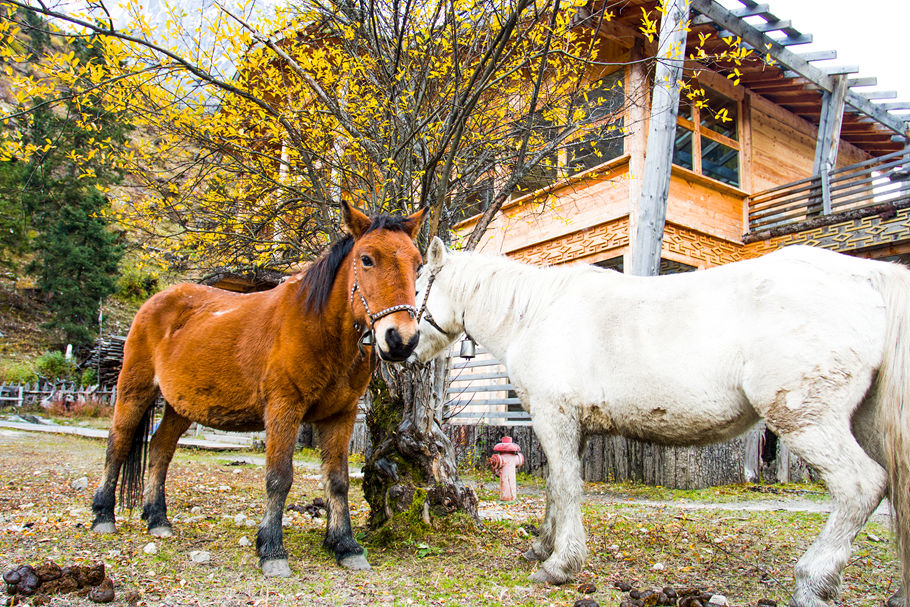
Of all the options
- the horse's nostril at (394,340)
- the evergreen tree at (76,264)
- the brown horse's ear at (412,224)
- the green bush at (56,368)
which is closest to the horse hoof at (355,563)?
the horse's nostril at (394,340)

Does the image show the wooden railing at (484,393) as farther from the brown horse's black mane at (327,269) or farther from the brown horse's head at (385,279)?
the brown horse's head at (385,279)

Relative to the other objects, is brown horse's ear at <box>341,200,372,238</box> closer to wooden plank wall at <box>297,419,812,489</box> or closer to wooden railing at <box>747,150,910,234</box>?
wooden plank wall at <box>297,419,812,489</box>

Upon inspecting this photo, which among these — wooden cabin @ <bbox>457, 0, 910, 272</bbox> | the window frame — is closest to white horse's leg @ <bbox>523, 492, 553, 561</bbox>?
wooden cabin @ <bbox>457, 0, 910, 272</bbox>

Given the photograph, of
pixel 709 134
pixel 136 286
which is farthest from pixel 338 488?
pixel 136 286

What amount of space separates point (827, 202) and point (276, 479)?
11818mm

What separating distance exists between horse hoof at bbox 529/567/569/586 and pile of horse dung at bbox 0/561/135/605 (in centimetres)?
216

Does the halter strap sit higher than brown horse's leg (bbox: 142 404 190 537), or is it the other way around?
the halter strap

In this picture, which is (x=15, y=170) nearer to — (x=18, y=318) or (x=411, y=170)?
(x=18, y=318)

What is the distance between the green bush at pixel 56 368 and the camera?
86.7 ft

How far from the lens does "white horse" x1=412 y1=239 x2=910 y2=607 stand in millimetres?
2494

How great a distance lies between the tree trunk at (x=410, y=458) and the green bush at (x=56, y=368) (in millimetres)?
28340

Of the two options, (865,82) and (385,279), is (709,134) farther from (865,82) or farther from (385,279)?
(385,279)

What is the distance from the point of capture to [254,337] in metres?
3.72

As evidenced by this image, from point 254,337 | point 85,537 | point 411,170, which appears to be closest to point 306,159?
point 411,170
